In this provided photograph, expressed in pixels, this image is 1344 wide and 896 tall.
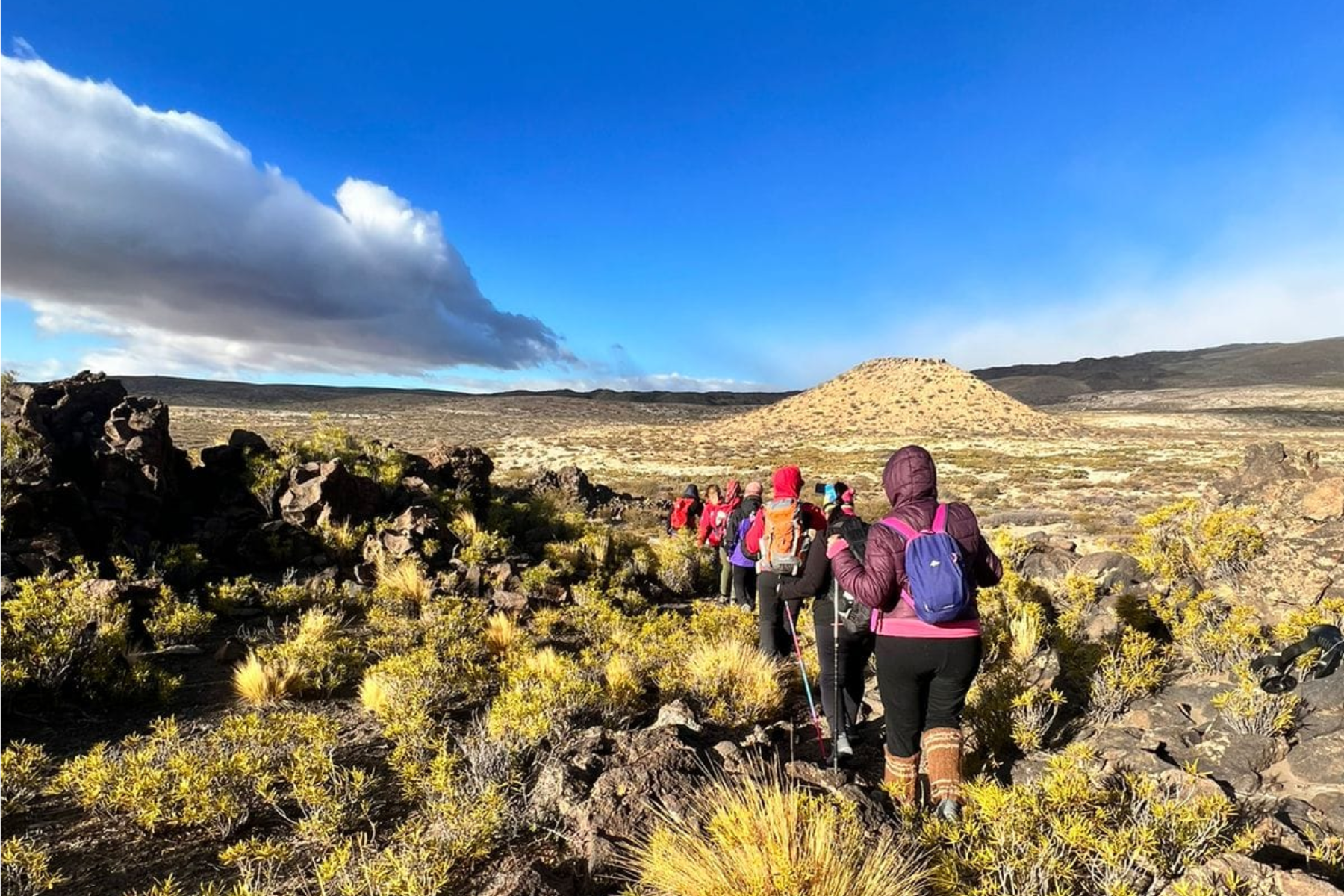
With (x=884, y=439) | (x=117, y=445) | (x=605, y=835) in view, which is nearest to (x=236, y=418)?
(x=884, y=439)

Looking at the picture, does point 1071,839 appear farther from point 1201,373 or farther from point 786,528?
point 1201,373

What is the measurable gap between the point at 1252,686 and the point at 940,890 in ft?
10.5

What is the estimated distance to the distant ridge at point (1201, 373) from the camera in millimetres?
130125

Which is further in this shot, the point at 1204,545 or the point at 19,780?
the point at 1204,545

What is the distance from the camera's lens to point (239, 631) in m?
7.00

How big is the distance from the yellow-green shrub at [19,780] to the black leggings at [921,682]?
5.01 metres

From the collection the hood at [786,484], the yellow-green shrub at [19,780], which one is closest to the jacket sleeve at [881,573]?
the hood at [786,484]

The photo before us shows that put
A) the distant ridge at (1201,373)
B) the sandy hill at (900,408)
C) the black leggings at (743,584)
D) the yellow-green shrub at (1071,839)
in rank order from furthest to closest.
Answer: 1. the distant ridge at (1201,373)
2. the sandy hill at (900,408)
3. the black leggings at (743,584)
4. the yellow-green shrub at (1071,839)

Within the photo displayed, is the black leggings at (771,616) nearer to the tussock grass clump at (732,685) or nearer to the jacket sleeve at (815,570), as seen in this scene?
the tussock grass clump at (732,685)

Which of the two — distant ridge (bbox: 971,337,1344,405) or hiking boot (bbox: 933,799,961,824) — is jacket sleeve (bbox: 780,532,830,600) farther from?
distant ridge (bbox: 971,337,1344,405)

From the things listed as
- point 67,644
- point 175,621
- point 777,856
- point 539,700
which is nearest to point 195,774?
point 539,700

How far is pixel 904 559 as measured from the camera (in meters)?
3.50

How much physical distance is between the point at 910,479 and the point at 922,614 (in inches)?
28.6

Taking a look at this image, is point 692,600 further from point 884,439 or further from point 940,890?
point 884,439
